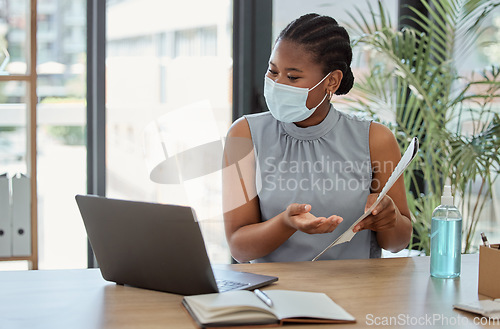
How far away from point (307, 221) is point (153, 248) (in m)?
0.39

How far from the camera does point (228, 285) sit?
1.29 metres

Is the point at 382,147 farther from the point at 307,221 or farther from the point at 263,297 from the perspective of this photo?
the point at 263,297

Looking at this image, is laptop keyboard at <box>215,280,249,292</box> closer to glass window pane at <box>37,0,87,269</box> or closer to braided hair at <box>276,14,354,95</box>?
braided hair at <box>276,14,354,95</box>

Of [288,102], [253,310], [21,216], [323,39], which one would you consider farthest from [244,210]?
[21,216]

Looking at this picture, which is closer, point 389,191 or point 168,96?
point 389,191

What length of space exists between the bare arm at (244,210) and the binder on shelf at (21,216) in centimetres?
108

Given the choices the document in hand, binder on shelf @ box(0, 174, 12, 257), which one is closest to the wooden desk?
the document in hand

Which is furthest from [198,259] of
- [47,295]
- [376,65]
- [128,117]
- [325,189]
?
[376,65]

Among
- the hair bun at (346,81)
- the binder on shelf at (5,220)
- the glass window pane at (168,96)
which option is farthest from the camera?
the glass window pane at (168,96)

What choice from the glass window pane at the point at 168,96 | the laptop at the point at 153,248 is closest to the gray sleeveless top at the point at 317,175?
the laptop at the point at 153,248

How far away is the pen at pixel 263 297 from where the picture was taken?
1149mm

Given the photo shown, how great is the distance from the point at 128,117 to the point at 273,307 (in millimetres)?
2038

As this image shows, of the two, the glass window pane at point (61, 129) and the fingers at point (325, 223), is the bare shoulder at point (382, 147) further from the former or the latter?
the glass window pane at point (61, 129)

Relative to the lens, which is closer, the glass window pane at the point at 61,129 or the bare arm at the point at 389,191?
the bare arm at the point at 389,191
